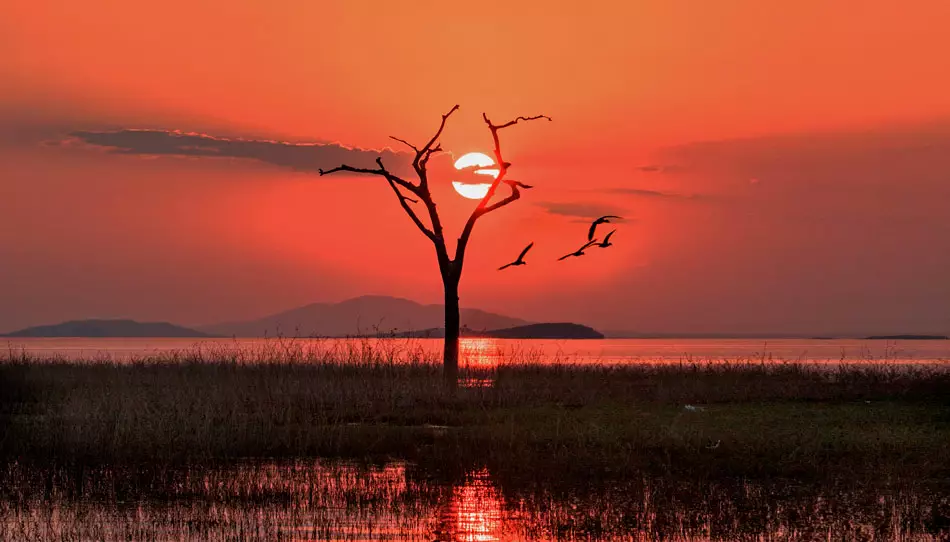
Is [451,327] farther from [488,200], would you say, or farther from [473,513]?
[473,513]

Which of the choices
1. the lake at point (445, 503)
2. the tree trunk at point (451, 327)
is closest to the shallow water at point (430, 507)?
the lake at point (445, 503)

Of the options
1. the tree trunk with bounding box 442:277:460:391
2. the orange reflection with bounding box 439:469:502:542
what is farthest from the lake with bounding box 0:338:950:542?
the tree trunk with bounding box 442:277:460:391

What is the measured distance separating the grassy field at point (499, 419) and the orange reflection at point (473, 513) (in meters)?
1.33

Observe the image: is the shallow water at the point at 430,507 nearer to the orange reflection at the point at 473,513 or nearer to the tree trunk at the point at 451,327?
the orange reflection at the point at 473,513

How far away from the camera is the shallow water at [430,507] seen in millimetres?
11844

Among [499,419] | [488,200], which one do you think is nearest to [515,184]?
[488,200]

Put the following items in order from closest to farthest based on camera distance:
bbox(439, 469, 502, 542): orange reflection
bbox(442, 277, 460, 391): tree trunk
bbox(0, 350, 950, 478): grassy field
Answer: bbox(439, 469, 502, 542): orange reflection → bbox(0, 350, 950, 478): grassy field → bbox(442, 277, 460, 391): tree trunk

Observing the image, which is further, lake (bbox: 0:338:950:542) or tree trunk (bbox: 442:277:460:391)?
tree trunk (bbox: 442:277:460:391)

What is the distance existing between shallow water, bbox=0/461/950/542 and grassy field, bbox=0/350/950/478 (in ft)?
4.31

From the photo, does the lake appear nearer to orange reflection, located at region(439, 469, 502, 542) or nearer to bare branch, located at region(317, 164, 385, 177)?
orange reflection, located at region(439, 469, 502, 542)

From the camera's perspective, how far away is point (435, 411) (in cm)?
2428

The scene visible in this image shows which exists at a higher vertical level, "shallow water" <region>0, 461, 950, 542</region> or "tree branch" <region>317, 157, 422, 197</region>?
"tree branch" <region>317, 157, 422, 197</region>

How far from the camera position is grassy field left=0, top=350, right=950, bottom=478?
17.2 m

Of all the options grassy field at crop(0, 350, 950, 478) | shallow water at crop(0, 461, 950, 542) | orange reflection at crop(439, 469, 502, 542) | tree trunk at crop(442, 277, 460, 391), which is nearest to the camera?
orange reflection at crop(439, 469, 502, 542)
